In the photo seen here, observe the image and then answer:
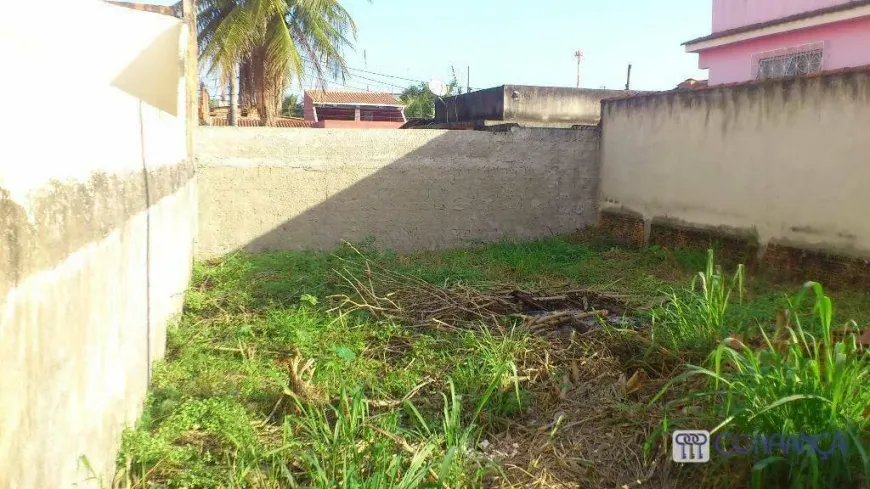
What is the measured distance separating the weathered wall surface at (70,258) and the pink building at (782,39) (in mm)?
9597

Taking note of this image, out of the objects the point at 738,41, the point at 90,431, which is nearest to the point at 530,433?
the point at 90,431

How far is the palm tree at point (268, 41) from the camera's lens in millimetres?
11836

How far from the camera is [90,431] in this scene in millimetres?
2102

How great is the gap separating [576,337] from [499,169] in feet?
15.9

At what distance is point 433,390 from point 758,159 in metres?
5.06

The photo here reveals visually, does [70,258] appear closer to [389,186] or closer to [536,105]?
[389,186]

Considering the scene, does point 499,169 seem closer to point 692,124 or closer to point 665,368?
point 692,124

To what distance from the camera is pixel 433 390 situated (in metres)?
3.62

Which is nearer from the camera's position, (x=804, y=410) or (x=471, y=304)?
(x=804, y=410)
